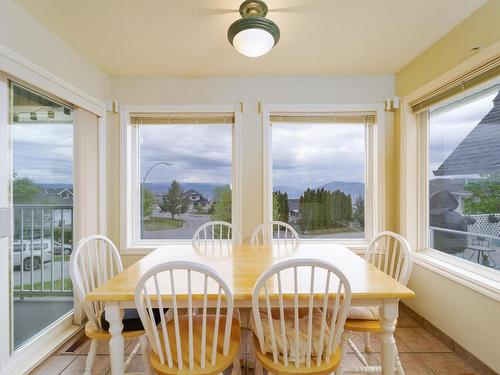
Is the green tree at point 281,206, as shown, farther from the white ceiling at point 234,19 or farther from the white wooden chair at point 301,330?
the white wooden chair at point 301,330

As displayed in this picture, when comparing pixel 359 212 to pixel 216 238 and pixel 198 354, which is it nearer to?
pixel 216 238

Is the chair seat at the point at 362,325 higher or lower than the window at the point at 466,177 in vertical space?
lower

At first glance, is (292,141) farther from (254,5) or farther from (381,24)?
(254,5)

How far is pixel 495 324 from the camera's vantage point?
65.2 inches

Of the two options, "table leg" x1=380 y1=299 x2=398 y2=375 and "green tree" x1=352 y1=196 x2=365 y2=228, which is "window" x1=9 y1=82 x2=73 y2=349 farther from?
"green tree" x1=352 y1=196 x2=365 y2=228

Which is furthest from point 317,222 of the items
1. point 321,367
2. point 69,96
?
point 69,96

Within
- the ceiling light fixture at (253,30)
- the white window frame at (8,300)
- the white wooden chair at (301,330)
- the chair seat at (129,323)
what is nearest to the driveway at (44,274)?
the white window frame at (8,300)

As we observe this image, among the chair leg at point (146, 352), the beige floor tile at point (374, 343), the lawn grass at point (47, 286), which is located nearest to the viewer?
the chair leg at point (146, 352)

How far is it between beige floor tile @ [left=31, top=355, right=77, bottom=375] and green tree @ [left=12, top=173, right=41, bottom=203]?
3.87 ft

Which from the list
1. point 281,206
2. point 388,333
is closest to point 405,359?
point 388,333

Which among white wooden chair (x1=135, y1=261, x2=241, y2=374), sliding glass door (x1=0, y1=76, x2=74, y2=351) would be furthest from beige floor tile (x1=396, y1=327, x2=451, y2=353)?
sliding glass door (x1=0, y1=76, x2=74, y2=351)

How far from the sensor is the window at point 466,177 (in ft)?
6.04

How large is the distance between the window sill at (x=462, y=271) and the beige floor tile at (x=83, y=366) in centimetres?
260

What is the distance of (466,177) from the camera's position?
80.4 inches
